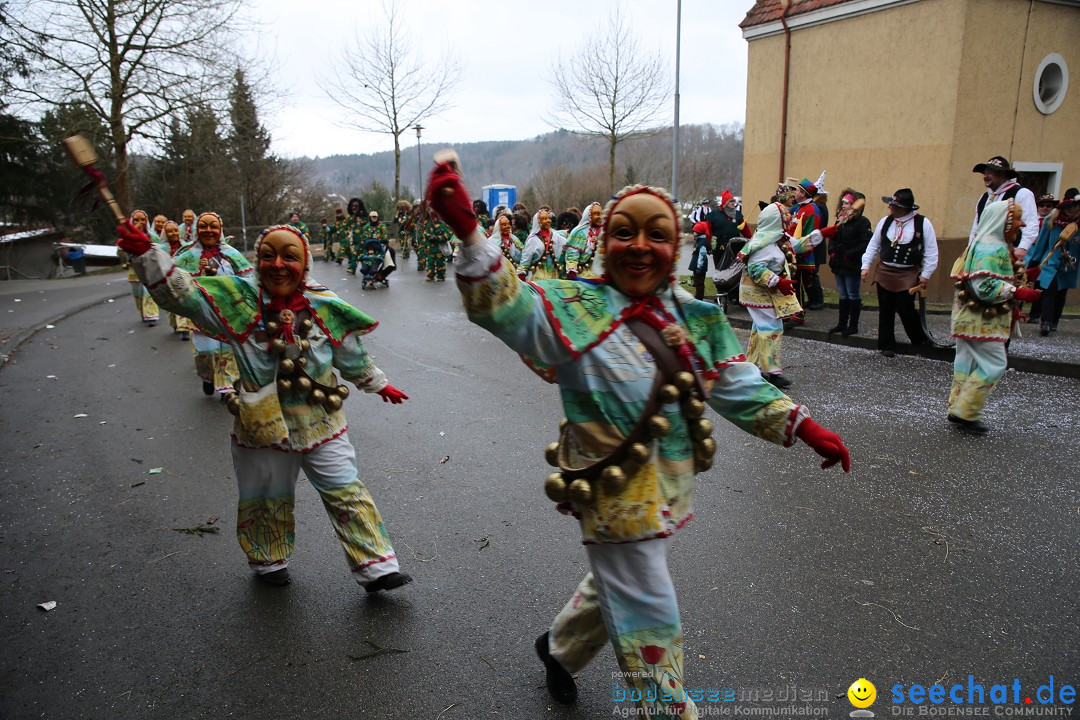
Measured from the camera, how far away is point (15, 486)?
555 cm

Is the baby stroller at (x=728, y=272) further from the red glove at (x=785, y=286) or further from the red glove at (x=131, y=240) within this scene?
the red glove at (x=131, y=240)

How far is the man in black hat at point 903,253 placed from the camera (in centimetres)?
840

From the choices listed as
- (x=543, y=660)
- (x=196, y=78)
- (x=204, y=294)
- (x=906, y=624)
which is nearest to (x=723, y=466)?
(x=906, y=624)

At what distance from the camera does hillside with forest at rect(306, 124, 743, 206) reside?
42312mm

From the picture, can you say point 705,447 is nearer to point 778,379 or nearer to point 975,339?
point 975,339

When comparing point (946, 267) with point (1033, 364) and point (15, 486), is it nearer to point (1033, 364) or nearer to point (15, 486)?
point (1033, 364)

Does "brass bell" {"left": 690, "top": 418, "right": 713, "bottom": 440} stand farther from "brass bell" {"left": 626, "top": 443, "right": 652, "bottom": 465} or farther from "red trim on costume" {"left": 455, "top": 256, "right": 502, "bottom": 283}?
"red trim on costume" {"left": 455, "top": 256, "right": 502, "bottom": 283}

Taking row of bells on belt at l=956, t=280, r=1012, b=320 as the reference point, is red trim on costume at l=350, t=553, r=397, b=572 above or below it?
below

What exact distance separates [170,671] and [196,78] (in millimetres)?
25132

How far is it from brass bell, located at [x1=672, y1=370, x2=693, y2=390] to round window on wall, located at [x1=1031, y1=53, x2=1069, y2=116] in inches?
606

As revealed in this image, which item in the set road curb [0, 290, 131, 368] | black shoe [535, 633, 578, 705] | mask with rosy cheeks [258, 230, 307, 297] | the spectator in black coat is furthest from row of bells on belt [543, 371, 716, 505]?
road curb [0, 290, 131, 368]

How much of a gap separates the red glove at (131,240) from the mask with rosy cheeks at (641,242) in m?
1.94

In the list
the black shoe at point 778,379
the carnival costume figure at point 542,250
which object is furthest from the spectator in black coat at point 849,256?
the carnival costume figure at point 542,250

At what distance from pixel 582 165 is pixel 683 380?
354ft
